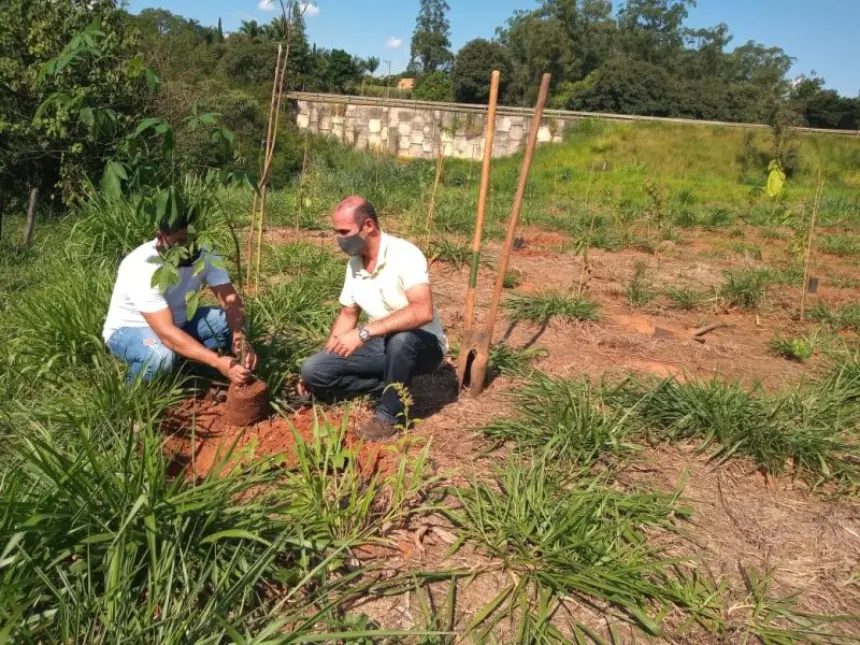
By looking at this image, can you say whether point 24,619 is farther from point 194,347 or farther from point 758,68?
point 758,68

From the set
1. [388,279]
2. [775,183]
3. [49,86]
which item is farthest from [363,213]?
[49,86]

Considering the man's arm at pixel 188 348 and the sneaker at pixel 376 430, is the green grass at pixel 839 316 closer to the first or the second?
the sneaker at pixel 376 430

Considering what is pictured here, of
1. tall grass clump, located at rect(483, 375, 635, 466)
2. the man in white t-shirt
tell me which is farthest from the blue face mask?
tall grass clump, located at rect(483, 375, 635, 466)

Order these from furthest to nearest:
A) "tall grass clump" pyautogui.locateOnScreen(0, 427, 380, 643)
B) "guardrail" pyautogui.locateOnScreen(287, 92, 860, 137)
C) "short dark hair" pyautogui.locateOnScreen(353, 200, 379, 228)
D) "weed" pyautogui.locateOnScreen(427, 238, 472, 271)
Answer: "guardrail" pyautogui.locateOnScreen(287, 92, 860, 137), "weed" pyautogui.locateOnScreen(427, 238, 472, 271), "short dark hair" pyautogui.locateOnScreen(353, 200, 379, 228), "tall grass clump" pyautogui.locateOnScreen(0, 427, 380, 643)

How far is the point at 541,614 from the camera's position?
192 cm

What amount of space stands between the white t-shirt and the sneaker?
1010 millimetres

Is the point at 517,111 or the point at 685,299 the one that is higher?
the point at 517,111

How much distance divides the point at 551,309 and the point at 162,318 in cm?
300

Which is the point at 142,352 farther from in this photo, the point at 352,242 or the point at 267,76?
the point at 267,76

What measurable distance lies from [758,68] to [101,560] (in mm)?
79559

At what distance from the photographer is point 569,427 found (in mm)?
2834

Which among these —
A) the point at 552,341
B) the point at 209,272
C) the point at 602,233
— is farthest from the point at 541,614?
the point at 602,233

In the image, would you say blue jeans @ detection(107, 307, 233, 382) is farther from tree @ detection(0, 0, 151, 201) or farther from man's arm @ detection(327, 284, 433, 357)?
tree @ detection(0, 0, 151, 201)

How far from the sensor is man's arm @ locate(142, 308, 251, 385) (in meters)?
2.78
